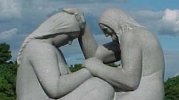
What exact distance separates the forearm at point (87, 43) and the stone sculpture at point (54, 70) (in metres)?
0.10

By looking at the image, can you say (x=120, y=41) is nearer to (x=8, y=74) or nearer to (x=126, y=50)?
(x=126, y=50)

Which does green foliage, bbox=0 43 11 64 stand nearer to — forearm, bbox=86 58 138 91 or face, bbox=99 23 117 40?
face, bbox=99 23 117 40

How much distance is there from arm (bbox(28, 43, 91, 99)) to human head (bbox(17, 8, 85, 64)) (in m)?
0.22

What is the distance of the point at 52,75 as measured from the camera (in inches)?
333

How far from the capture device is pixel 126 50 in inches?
331

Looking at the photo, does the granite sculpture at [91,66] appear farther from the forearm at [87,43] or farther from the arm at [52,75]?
the forearm at [87,43]

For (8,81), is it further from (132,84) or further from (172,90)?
(132,84)

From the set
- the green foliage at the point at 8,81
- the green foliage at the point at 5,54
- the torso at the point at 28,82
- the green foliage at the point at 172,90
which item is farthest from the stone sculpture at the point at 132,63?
the green foliage at the point at 5,54

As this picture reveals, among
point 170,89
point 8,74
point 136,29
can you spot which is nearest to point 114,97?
point 136,29

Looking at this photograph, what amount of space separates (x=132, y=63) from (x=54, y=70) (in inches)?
35.3

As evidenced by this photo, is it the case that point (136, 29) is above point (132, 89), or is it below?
above

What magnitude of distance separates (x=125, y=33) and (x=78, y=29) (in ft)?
2.13

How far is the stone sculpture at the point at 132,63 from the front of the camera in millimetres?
8383

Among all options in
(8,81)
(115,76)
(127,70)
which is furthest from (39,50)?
(8,81)
